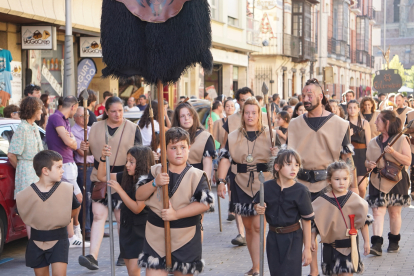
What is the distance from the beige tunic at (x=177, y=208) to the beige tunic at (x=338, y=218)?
1.41m

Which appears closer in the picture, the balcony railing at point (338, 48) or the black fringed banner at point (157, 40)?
the black fringed banner at point (157, 40)

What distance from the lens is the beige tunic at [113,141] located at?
301 inches

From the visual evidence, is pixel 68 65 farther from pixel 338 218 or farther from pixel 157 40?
pixel 338 218

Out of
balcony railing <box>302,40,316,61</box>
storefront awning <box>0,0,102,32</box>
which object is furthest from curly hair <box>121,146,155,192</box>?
balcony railing <box>302,40,316,61</box>

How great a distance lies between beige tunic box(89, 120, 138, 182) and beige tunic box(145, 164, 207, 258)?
2.30m

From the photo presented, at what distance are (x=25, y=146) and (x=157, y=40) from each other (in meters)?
3.08

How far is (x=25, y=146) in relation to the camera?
805cm

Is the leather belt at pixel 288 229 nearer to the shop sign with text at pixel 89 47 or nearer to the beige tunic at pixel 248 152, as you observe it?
the beige tunic at pixel 248 152

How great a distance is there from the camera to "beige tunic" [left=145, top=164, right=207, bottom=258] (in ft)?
17.5

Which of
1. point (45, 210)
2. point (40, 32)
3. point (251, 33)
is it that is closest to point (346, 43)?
point (251, 33)

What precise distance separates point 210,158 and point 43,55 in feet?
35.9

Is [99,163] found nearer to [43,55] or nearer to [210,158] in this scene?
[210,158]

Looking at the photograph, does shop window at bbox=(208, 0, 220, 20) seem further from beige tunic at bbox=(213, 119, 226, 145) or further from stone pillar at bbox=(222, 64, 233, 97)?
beige tunic at bbox=(213, 119, 226, 145)

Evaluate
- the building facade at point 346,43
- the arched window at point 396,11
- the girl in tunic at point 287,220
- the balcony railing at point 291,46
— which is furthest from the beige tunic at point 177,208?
the arched window at point 396,11
